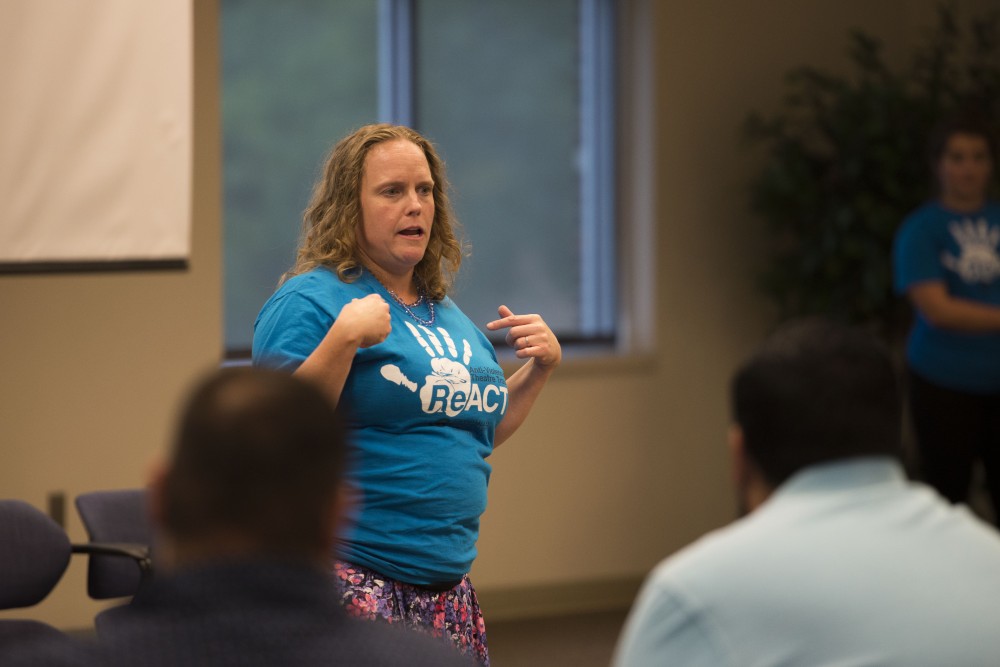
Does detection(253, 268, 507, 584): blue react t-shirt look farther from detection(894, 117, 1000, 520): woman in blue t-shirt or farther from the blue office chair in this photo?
detection(894, 117, 1000, 520): woman in blue t-shirt

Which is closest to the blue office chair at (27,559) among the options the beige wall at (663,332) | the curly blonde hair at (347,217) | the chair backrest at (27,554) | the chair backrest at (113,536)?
the chair backrest at (27,554)

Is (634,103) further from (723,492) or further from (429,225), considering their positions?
(429,225)

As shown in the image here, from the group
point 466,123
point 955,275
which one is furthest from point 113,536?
point 955,275

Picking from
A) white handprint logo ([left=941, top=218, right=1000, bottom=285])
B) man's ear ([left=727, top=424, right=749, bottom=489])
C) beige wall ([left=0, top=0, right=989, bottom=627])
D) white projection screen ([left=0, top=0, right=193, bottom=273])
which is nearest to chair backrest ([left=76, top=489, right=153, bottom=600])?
white projection screen ([left=0, top=0, right=193, bottom=273])

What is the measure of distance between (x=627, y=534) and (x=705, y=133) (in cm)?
167

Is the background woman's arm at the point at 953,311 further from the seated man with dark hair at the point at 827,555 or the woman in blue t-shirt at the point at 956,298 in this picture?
the seated man with dark hair at the point at 827,555

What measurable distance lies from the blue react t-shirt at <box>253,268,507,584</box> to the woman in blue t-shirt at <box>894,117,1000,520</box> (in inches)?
105

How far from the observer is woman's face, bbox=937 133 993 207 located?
4480mm

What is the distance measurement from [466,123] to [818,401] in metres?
4.09

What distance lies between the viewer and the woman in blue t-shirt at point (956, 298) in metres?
4.48

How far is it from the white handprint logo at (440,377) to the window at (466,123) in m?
2.40

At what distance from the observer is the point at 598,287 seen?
5.47 m

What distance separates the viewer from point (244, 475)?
0.99 m

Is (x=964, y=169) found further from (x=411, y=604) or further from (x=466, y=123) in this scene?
(x=411, y=604)
